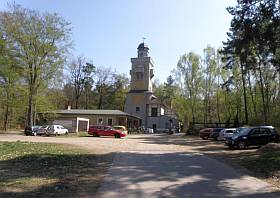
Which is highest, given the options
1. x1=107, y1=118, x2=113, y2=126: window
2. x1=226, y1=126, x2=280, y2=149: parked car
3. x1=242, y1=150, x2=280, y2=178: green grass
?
x1=107, y1=118, x2=113, y2=126: window

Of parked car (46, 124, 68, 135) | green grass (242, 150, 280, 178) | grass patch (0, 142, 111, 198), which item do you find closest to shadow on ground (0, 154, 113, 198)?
grass patch (0, 142, 111, 198)

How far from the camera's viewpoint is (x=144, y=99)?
3942 inches

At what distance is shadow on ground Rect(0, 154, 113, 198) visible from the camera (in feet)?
36.4

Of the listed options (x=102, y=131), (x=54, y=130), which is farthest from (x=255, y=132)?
(x=54, y=130)

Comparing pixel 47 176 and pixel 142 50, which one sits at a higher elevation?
pixel 142 50

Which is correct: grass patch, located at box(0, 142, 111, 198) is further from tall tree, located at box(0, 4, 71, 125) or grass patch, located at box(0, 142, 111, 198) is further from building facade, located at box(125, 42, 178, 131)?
building facade, located at box(125, 42, 178, 131)

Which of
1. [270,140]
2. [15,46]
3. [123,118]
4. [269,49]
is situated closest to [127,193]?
[269,49]

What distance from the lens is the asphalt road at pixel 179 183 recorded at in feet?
36.3

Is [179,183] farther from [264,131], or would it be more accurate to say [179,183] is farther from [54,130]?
[54,130]

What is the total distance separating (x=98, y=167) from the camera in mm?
17688

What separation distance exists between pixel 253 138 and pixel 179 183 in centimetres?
1963

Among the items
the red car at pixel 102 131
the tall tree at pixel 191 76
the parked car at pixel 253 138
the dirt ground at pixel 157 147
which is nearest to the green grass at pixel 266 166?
the dirt ground at pixel 157 147

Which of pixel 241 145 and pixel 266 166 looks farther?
pixel 241 145

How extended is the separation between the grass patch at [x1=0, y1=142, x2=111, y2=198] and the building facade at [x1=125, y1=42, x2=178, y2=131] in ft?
261
